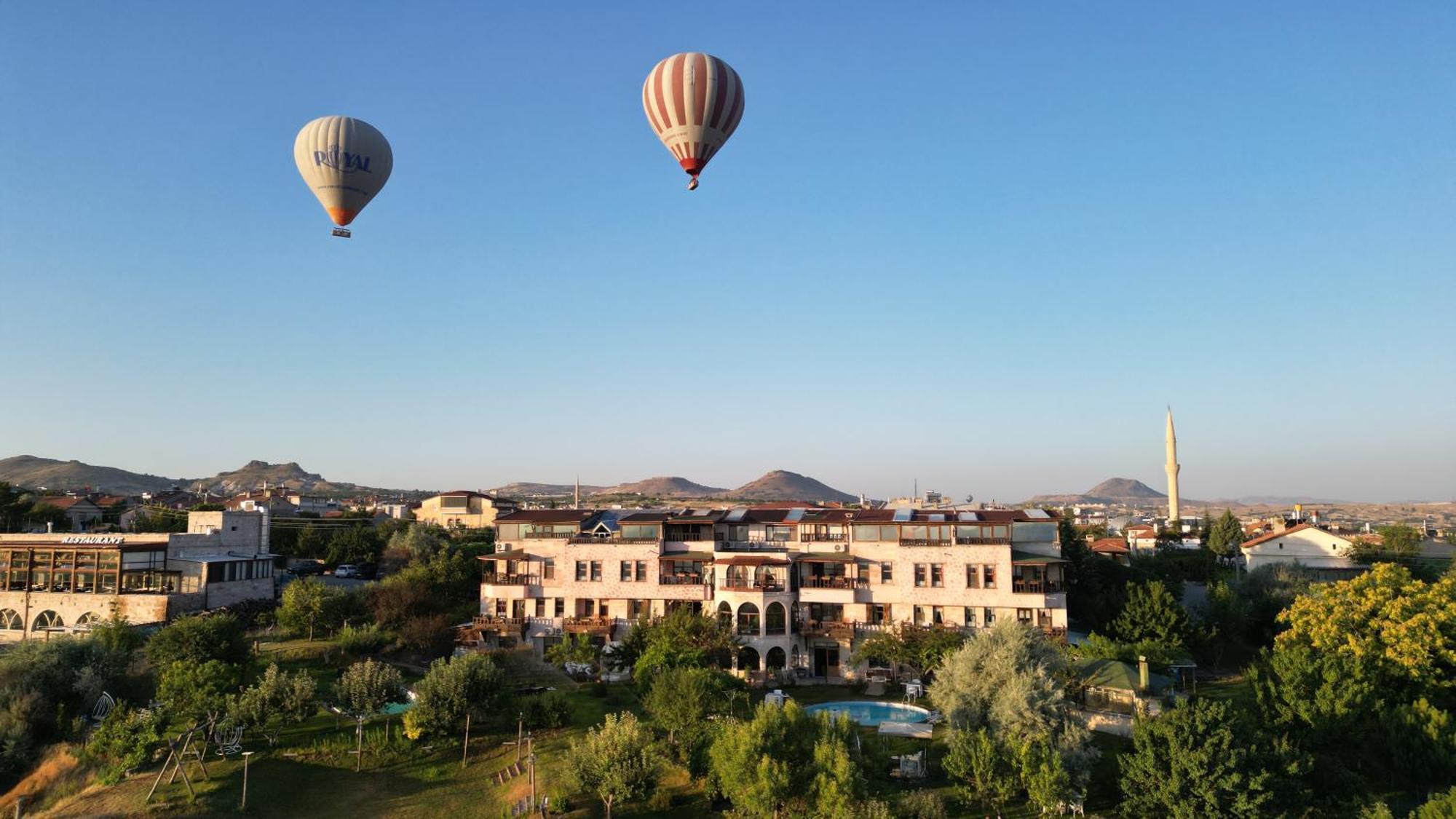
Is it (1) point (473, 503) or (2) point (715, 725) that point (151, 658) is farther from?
(1) point (473, 503)

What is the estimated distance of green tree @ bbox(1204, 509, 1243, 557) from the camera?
290ft

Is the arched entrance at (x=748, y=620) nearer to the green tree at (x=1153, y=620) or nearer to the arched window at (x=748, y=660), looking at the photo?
the arched window at (x=748, y=660)

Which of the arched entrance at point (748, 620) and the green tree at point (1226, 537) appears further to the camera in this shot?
the green tree at point (1226, 537)

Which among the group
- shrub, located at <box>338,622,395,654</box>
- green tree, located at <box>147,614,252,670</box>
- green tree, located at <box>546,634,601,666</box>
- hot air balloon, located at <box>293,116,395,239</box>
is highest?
hot air balloon, located at <box>293,116,395,239</box>

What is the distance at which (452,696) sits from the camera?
32.3 metres

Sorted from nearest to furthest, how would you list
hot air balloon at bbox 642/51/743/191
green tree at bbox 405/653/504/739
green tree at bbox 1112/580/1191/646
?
green tree at bbox 405/653/504/739 < hot air balloon at bbox 642/51/743/191 < green tree at bbox 1112/580/1191/646

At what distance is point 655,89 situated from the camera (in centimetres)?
4056

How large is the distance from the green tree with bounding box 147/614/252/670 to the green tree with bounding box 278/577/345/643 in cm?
694

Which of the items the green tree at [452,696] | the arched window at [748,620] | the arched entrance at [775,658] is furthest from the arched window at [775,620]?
the green tree at [452,696]

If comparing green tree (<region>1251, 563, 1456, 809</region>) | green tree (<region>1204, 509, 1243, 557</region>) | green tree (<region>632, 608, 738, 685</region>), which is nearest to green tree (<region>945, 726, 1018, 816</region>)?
green tree (<region>1251, 563, 1456, 809</region>)

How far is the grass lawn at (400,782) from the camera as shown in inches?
1109

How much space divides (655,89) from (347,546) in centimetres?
4832

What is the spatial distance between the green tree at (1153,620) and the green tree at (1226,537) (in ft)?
148

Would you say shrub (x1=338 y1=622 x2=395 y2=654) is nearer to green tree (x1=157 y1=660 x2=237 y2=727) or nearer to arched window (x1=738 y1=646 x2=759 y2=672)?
green tree (x1=157 y1=660 x2=237 y2=727)
